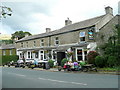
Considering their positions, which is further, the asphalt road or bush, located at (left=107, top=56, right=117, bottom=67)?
bush, located at (left=107, top=56, right=117, bottom=67)

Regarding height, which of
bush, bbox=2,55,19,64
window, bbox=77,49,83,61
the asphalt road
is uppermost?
window, bbox=77,49,83,61

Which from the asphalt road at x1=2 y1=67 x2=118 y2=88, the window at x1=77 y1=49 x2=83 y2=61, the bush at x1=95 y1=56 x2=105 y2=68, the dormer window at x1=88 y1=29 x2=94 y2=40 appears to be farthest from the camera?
the window at x1=77 y1=49 x2=83 y2=61

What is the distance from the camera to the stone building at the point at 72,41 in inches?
910

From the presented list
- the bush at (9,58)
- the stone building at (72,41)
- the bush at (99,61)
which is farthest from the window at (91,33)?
the bush at (9,58)

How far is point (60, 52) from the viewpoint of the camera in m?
27.2

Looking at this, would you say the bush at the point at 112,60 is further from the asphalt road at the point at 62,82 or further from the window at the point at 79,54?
the window at the point at 79,54

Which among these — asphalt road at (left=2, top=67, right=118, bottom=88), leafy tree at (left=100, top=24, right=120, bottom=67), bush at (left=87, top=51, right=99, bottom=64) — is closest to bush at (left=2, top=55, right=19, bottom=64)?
bush at (left=87, top=51, right=99, bottom=64)

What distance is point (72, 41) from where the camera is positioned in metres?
26.4

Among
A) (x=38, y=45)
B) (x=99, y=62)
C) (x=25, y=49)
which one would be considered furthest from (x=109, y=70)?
(x=25, y=49)

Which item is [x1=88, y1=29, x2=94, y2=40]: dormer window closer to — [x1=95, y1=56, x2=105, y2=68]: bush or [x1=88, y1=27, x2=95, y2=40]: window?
[x1=88, y1=27, x2=95, y2=40]: window

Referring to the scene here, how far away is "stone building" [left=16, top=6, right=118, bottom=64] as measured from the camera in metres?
23.1

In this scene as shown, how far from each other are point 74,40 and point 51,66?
578 cm

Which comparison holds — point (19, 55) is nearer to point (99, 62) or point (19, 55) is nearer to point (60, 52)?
point (60, 52)

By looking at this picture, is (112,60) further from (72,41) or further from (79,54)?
(72,41)
